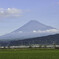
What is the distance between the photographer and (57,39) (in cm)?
17188

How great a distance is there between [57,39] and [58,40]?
2344mm

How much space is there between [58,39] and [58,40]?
417 cm

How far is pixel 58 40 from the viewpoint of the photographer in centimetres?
16962

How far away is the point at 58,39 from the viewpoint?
6841 inches

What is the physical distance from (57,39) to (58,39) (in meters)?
2.05
